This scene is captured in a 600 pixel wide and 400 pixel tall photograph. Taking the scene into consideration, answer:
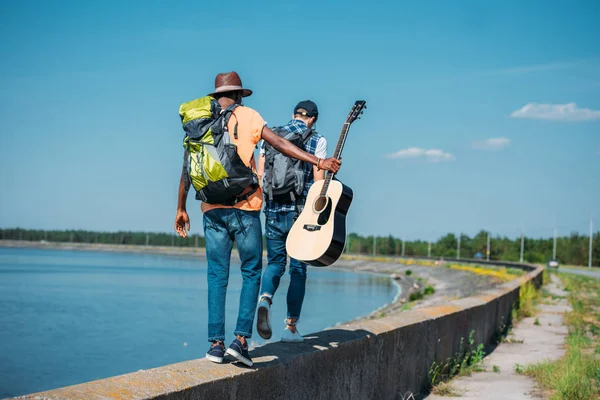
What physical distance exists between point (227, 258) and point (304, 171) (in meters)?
1.20

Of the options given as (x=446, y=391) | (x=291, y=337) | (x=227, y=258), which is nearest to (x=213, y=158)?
(x=227, y=258)

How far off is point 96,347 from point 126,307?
42.0 ft

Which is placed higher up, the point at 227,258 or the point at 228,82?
the point at 228,82

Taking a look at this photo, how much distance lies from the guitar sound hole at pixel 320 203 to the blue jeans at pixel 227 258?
548mm

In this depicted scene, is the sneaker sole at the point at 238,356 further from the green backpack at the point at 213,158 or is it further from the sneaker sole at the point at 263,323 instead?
the green backpack at the point at 213,158

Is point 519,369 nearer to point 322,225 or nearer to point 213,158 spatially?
point 322,225

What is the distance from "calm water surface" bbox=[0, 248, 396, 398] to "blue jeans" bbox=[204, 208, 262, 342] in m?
13.9

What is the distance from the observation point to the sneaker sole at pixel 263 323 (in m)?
5.51

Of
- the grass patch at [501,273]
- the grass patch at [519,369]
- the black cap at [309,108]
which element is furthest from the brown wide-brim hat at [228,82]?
the grass patch at [501,273]

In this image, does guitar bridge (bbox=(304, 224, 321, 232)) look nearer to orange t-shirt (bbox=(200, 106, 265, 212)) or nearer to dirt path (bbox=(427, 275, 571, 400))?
orange t-shirt (bbox=(200, 106, 265, 212))

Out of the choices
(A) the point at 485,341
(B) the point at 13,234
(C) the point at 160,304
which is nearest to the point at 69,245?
(B) the point at 13,234

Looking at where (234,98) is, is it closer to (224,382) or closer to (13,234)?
(224,382)

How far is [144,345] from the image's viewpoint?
2459cm

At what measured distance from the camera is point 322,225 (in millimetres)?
5328
